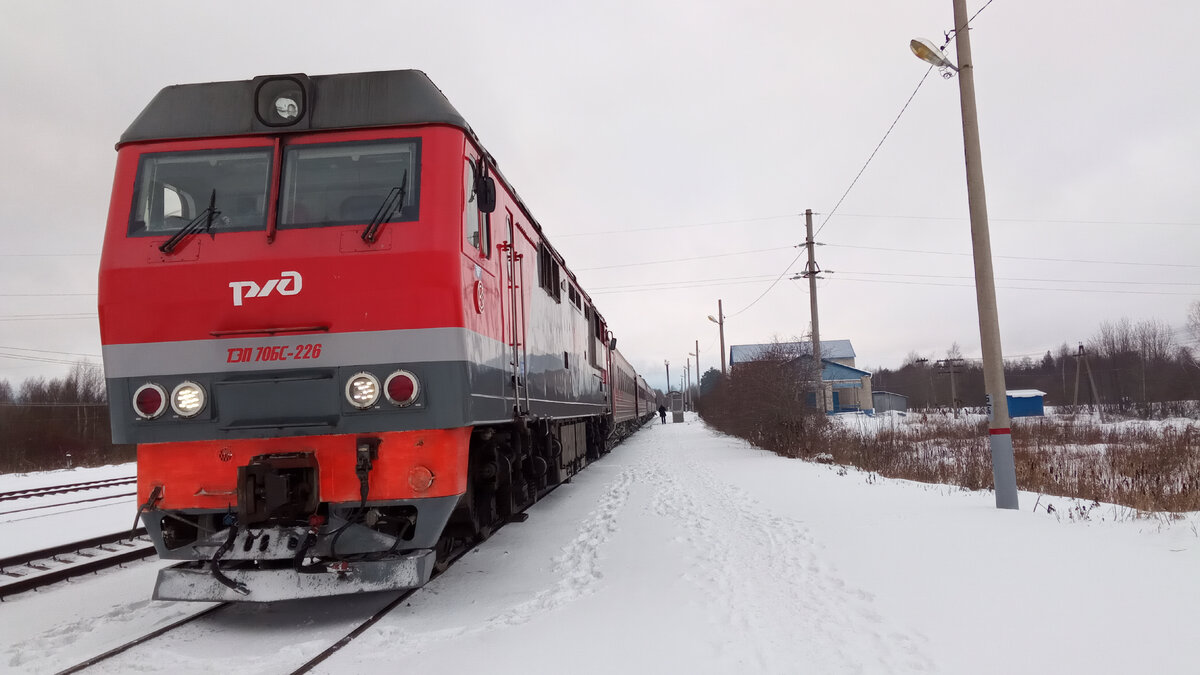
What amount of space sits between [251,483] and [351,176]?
219 cm

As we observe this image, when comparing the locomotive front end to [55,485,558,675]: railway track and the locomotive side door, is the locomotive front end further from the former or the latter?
the locomotive side door

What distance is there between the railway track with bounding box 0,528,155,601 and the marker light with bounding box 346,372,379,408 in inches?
128

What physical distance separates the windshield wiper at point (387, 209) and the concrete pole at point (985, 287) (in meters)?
6.32

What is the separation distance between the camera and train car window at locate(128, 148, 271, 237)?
4777 millimetres

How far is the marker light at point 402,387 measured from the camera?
4.48m

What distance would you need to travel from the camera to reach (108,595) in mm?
5684

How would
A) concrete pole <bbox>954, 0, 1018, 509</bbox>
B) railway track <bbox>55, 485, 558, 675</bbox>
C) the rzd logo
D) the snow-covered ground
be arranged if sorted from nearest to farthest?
the snow-covered ground < railway track <bbox>55, 485, 558, 675</bbox> < the rzd logo < concrete pole <bbox>954, 0, 1018, 509</bbox>

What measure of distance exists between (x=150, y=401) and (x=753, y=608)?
14.0ft

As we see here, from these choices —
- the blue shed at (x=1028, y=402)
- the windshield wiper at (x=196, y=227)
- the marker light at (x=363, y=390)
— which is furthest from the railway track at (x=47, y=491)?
the blue shed at (x=1028, y=402)

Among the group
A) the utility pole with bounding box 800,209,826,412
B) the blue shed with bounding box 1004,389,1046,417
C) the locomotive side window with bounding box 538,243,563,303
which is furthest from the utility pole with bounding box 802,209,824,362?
the blue shed with bounding box 1004,389,1046,417

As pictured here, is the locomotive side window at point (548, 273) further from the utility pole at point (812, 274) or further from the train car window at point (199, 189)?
the utility pole at point (812, 274)

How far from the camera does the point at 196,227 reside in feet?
15.5

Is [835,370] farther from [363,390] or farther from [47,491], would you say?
[363,390]

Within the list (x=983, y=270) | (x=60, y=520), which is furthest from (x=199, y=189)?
→ (x=60, y=520)
